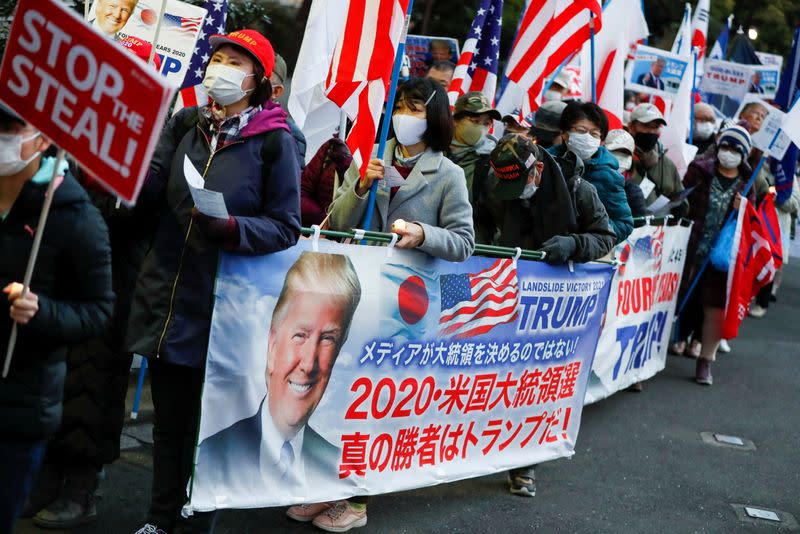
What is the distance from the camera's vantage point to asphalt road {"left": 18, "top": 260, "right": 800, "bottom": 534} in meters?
5.54

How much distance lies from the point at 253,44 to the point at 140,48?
2174mm

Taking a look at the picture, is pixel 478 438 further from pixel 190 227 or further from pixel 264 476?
pixel 190 227

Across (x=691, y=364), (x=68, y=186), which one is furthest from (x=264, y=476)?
(x=691, y=364)

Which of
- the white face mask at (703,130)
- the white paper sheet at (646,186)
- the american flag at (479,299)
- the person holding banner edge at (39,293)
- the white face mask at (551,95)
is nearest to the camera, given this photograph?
the person holding banner edge at (39,293)

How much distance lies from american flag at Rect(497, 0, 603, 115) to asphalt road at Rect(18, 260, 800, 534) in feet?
8.42

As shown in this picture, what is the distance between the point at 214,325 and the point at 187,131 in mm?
813

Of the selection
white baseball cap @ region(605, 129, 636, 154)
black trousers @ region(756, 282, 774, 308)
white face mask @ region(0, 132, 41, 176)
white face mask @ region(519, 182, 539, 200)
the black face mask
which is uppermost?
white face mask @ region(0, 132, 41, 176)

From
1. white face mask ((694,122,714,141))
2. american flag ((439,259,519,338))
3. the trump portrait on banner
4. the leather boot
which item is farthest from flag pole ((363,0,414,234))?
white face mask ((694,122,714,141))

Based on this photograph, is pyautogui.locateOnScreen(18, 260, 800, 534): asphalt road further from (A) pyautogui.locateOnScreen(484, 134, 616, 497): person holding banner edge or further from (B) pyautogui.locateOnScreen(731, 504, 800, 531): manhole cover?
(A) pyautogui.locateOnScreen(484, 134, 616, 497): person holding banner edge

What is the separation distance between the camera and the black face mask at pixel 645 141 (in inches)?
401

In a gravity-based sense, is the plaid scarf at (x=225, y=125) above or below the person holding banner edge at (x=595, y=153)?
above

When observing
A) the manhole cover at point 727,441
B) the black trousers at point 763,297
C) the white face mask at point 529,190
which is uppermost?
the white face mask at point 529,190

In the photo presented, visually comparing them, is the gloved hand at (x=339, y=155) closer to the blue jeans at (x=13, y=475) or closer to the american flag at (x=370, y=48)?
the american flag at (x=370, y=48)

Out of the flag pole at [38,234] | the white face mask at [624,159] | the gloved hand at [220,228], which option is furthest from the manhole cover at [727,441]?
the flag pole at [38,234]
